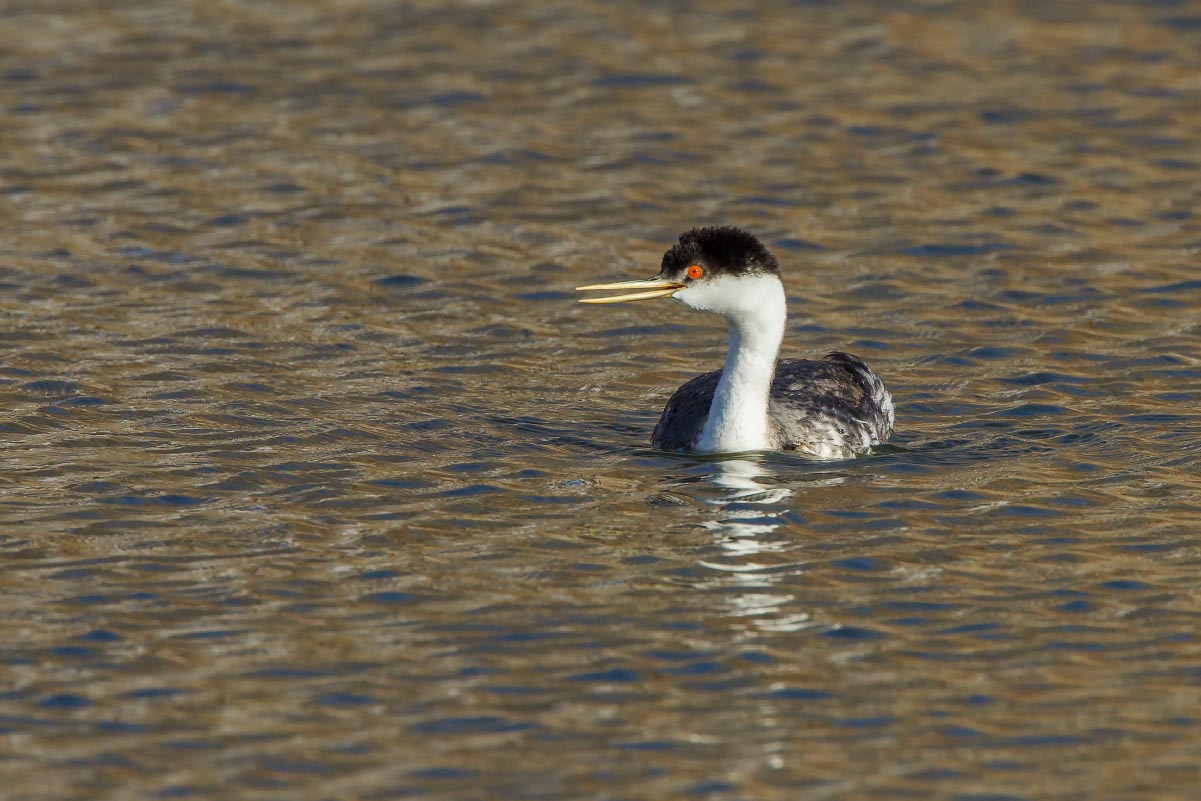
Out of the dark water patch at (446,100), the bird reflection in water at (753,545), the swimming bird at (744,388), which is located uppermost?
the dark water patch at (446,100)

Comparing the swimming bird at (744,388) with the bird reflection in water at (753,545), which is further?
the swimming bird at (744,388)

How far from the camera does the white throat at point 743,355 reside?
12062 mm

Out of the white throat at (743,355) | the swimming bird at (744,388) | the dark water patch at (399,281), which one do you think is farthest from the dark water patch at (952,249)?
the white throat at (743,355)

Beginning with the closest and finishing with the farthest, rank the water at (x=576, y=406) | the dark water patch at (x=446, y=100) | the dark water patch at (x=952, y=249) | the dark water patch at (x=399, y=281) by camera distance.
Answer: the water at (x=576, y=406)
the dark water patch at (x=399, y=281)
the dark water patch at (x=952, y=249)
the dark water patch at (x=446, y=100)

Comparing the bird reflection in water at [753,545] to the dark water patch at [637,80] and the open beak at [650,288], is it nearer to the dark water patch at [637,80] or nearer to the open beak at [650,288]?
the open beak at [650,288]

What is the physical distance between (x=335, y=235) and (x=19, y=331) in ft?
11.8

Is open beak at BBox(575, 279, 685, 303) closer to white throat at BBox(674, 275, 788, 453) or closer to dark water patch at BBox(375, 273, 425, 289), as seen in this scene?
white throat at BBox(674, 275, 788, 453)

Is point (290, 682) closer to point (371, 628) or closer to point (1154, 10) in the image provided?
point (371, 628)

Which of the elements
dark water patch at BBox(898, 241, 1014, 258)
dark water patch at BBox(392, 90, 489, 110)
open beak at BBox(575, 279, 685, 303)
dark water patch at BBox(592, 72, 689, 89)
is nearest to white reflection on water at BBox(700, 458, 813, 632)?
open beak at BBox(575, 279, 685, 303)

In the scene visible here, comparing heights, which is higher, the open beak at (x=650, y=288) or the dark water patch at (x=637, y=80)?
the dark water patch at (x=637, y=80)

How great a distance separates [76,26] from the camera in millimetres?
23938

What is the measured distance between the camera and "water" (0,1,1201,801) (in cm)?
855

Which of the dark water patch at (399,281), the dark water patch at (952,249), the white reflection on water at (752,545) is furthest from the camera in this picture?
the dark water patch at (952,249)

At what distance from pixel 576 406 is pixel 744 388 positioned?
1735 millimetres
